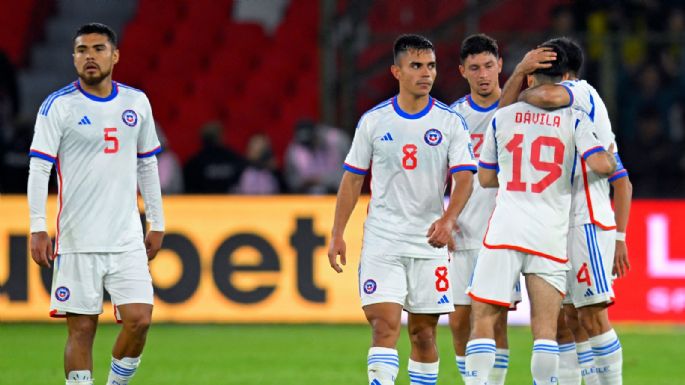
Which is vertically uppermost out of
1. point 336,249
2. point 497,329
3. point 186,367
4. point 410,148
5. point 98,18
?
point 98,18

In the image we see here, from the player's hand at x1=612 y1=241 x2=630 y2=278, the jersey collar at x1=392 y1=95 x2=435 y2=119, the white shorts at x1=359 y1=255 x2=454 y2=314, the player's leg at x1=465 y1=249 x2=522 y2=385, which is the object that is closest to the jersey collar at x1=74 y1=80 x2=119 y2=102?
the jersey collar at x1=392 y1=95 x2=435 y2=119

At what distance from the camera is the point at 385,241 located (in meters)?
7.85

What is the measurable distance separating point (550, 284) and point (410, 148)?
43.0 inches

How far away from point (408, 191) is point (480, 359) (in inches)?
40.8

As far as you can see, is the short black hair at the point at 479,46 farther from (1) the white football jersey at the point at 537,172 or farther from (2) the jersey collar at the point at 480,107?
(1) the white football jersey at the point at 537,172

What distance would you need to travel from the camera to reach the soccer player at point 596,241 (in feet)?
24.9

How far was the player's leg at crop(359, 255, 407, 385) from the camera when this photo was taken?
7.64 m

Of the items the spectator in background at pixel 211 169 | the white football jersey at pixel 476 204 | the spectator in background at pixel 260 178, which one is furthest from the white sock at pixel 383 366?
the spectator in background at pixel 211 169

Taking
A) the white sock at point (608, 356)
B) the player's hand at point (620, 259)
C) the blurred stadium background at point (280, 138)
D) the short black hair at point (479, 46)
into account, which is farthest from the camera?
the blurred stadium background at point (280, 138)

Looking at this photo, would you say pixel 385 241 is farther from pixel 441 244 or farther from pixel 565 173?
pixel 565 173

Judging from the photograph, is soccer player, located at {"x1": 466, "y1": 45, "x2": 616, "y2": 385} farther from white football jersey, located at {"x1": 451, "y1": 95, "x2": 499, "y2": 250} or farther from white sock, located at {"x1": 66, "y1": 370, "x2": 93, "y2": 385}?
white sock, located at {"x1": 66, "y1": 370, "x2": 93, "y2": 385}

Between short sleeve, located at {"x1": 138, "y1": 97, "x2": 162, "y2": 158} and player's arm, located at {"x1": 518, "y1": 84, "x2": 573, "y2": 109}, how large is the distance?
216 cm

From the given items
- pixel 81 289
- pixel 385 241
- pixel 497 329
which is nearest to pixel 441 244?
pixel 385 241

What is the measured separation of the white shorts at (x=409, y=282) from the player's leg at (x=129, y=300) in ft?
4.01
